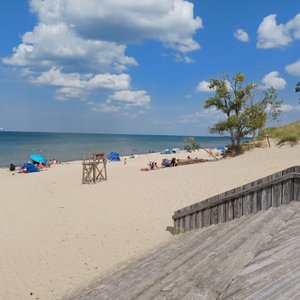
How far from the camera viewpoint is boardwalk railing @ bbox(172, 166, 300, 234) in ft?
18.4

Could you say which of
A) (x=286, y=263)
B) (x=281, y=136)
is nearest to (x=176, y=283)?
(x=286, y=263)

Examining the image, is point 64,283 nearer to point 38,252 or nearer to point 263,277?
point 38,252

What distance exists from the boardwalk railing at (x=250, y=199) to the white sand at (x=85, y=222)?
1.81 meters

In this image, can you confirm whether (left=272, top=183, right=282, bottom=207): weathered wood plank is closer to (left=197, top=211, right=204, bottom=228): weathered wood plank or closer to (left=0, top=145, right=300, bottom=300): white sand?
(left=197, top=211, right=204, bottom=228): weathered wood plank

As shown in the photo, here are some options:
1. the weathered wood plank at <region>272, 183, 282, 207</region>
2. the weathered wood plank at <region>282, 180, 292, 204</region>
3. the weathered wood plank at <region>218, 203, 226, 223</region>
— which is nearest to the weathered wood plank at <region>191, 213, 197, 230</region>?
the weathered wood plank at <region>218, 203, 226, 223</region>

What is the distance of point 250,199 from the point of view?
6.02 m

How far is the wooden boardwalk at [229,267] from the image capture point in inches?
→ 129

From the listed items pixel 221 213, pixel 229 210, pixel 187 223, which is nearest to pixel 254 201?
pixel 229 210

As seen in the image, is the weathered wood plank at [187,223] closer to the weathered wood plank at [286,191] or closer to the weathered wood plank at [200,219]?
the weathered wood plank at [200,219]

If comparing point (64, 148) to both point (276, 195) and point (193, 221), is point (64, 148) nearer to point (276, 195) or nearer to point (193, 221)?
point (193, 221)

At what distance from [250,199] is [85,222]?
6673 millimetres

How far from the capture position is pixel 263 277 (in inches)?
132

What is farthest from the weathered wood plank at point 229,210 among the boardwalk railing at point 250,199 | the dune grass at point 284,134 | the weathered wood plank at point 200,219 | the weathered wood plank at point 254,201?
the dune grass at point 284,134

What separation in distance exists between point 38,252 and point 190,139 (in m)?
19.9
